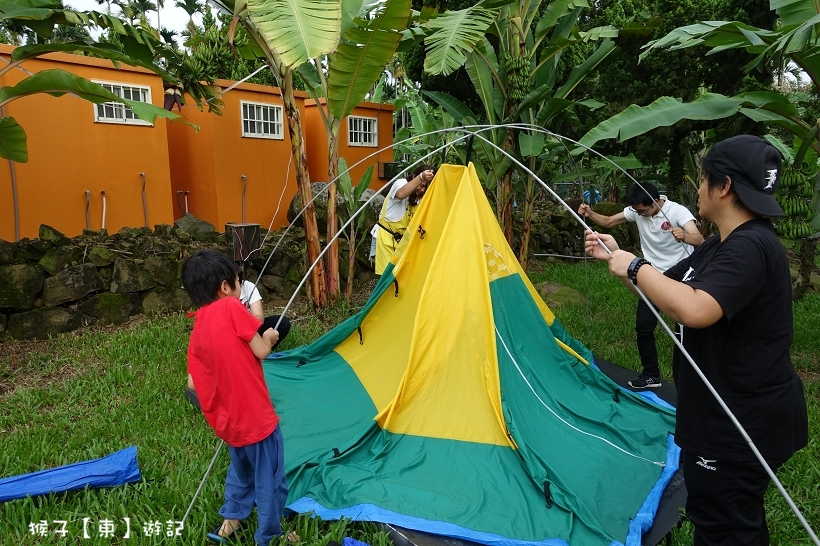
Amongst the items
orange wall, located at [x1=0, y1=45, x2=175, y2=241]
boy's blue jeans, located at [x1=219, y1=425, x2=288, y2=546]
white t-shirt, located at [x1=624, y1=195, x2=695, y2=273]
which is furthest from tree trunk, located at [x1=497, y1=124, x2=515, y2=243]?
orange wall, located at [x1=0, y1=45, x2=175, y2=241]

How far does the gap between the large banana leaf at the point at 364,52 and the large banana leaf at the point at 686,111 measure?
1.62 m

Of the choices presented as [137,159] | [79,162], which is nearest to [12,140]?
[79,162]

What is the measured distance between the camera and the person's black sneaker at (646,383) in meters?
4.27

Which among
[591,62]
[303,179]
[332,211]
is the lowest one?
[332,211]

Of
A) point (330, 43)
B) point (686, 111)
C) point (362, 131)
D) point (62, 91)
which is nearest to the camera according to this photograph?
point (330, 43)

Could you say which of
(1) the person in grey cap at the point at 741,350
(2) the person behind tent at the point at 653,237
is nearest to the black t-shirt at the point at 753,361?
(1) the person in grey cap at the point at 741,350

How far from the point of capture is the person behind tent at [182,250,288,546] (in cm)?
224

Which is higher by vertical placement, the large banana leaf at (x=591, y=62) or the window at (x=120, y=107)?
the window at (x=120, y=107)

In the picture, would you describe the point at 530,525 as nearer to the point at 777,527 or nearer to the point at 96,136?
the point at 777,527

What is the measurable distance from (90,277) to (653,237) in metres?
5.25

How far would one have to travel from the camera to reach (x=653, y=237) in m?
4.25

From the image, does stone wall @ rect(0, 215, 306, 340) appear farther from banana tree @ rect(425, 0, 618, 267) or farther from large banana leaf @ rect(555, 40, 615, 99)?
large banana leaf @ rect(555, 40, 615, 99)

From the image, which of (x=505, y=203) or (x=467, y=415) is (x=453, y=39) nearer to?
(x=505, y=203)

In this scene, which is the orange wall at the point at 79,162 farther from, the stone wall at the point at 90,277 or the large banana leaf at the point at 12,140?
the large banana leaf at the point at 12,140
